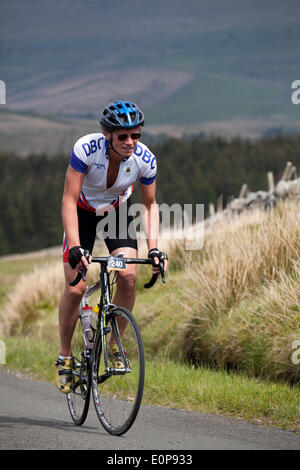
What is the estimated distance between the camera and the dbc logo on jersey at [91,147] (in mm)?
6182

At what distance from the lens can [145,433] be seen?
605cm

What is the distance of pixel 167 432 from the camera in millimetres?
6117

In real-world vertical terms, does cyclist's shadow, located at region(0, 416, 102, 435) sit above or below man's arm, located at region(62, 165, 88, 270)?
below

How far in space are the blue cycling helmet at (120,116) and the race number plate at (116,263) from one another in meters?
0.99

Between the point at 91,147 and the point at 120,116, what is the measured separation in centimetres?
35

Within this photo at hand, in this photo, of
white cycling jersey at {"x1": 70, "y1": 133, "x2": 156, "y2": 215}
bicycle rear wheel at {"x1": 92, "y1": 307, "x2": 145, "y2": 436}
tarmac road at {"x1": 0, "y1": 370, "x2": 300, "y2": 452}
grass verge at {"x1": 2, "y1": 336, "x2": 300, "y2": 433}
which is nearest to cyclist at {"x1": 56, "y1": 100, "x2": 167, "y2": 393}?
white cycling jersey at {"x1": 70, "y1": 133, "x2": 156, "y2": 215}

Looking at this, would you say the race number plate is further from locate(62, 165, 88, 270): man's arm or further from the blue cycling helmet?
the blue cycling helmet

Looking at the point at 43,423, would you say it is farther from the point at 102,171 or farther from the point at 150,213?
the point at 102,171

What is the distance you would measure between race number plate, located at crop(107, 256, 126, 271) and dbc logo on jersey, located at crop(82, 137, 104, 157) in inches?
33.7

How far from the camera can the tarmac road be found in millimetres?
5531

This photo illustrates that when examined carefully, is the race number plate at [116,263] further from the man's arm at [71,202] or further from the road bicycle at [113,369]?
the man's arm at [71,202]

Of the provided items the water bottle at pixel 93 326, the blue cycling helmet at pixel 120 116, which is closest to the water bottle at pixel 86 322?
the water bottle at pixel 93 326

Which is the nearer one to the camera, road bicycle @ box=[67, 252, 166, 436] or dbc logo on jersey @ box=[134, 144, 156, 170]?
road bicycle @ box=[67, 252, 166, 436]

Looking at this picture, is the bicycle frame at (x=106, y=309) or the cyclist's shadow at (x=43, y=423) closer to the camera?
the bicycle frame at (x=106, y=309)
